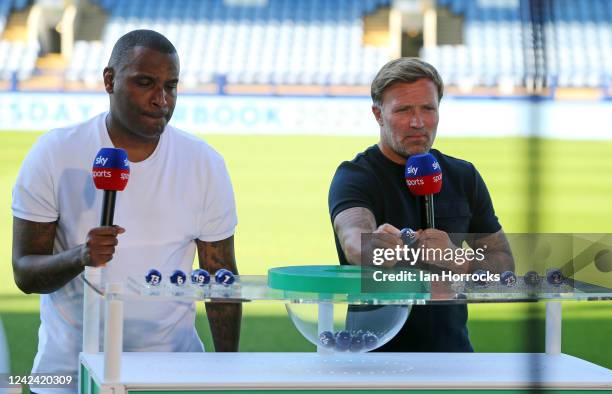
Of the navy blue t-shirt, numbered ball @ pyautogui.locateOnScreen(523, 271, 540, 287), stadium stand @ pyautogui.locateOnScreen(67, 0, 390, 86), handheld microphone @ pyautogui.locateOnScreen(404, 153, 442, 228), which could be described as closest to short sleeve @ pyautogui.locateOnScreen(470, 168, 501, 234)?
the navy blue t-shirt

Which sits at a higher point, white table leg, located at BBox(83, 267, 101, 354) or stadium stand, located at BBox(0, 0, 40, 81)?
stadium stand, located at BBox(0, 0, 40, 81)

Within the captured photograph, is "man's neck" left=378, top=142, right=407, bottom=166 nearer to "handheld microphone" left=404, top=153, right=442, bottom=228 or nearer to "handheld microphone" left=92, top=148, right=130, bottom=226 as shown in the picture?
"handheld microphone" left=404, top=153, right=442, bottom=228

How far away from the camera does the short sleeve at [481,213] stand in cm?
221

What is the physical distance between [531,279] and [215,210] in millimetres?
734

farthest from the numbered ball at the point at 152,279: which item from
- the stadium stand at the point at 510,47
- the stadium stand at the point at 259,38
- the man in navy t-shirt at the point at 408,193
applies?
the stadium stand at the point at 259,38

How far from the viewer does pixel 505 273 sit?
1.70 m

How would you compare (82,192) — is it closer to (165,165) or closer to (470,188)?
(165,165)

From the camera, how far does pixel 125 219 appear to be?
2.04m

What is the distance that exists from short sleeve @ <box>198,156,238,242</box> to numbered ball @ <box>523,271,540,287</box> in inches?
28.0

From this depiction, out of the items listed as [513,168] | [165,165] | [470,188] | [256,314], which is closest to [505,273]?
[470,188]

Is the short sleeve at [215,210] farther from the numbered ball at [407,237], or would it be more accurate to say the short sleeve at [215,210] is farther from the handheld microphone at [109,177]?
the numbered ball at [407,237]

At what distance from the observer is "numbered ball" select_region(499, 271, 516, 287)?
170 cm

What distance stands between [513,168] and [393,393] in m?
11.3

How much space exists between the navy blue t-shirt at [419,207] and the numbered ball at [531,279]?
0.37m
